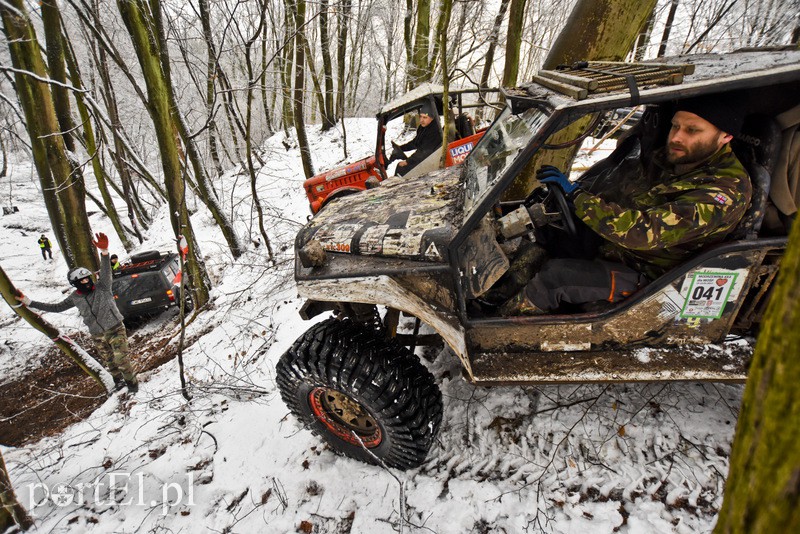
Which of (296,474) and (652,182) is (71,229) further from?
A: (652,182)

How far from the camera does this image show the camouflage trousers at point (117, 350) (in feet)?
15.6

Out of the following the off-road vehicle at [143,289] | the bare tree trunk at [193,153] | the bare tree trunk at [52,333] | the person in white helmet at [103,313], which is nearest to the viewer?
the bare tree trunk at [52,333]

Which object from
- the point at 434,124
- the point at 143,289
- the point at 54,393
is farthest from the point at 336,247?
the point at 143,289

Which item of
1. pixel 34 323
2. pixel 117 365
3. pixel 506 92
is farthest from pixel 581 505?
pixel 117 365

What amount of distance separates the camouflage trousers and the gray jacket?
3.1 inches

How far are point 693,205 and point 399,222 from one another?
1478 mm

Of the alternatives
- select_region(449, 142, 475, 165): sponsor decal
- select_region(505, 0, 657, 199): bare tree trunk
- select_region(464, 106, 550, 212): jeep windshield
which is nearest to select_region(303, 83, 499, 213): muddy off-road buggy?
select_region(449, 142, 475, 165): sponsor decal

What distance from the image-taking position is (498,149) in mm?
2240

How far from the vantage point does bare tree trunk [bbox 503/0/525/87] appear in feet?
16.3

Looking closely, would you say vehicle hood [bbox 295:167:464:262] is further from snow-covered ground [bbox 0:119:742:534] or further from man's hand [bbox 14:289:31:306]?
man's hand [bbox 14:289:31:306]

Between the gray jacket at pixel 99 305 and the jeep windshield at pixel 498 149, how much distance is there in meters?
4.54

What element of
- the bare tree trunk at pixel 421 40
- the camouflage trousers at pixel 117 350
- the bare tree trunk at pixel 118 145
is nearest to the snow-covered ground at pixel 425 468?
the camouflage trousers at pixel 117 350

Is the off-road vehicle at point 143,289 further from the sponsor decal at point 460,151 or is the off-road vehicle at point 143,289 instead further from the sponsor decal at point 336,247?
the sponsor decal at point 336,247

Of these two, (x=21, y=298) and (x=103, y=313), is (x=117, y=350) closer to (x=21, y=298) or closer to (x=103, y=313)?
(x=103, y=313)
